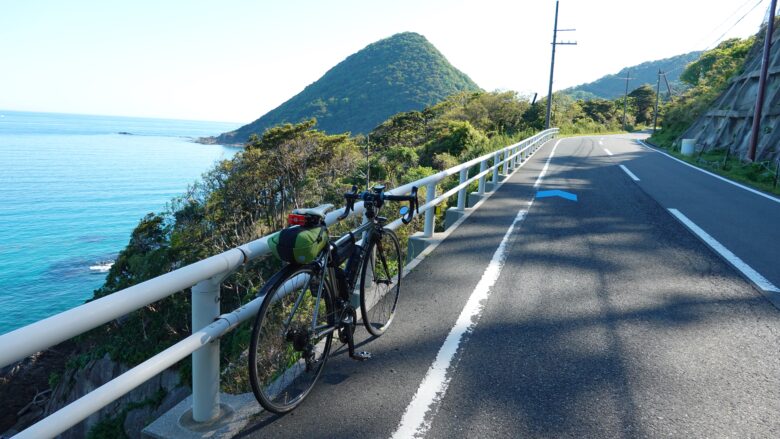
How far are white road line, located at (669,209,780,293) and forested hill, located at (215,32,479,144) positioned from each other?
131114mm

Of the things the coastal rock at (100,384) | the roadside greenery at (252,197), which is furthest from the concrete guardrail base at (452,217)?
the coastal rock at (100,384)

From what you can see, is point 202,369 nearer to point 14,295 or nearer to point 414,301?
point 414,301

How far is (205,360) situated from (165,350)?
0.57 m

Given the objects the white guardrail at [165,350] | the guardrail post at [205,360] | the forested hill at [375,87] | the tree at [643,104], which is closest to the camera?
the white guardrail at [165,350]

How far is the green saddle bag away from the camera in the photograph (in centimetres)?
281

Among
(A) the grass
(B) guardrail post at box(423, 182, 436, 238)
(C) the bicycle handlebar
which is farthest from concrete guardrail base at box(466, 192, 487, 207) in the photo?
(A) the grass

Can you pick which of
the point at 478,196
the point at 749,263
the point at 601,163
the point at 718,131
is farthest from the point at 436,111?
the point at 749,263

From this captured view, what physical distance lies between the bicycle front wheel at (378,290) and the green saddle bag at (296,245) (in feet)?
Result: 3.70

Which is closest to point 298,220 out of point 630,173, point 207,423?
point 207,423

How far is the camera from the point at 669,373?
11.7 ft

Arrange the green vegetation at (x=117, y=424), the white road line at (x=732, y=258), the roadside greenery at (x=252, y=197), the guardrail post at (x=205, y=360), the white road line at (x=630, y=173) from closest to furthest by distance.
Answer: the guardrail post at (x=205, y=360) < the white road line at (x=732, y=258) < the green vegetation at (x=117, y=424) < the white road line at (x=630, y=173) < the roadside greenery at (x=252, y=197)

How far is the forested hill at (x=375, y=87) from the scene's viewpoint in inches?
5748

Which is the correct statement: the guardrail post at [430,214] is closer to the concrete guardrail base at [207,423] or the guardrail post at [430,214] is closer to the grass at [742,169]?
the concrete guardrail base at [207,423]

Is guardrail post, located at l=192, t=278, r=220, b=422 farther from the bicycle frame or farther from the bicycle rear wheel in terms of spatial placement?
the bicycle frame
